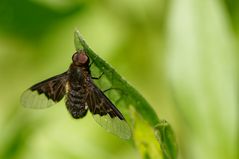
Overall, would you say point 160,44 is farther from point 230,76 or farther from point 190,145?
point 190,145

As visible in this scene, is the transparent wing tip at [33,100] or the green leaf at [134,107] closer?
the green leaf at [134,107]

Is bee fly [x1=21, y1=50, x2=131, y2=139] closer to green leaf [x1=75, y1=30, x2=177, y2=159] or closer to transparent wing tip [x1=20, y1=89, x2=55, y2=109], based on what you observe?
transparent wing tip [x1=20, y1=89, x2=55, y2=109]

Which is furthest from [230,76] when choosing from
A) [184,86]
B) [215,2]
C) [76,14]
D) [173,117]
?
[76,14]

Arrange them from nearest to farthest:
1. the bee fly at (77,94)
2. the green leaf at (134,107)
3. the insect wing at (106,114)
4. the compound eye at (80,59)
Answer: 1. the green leaf at (134,107)
2. the insect wing at (106,114)
3. the bee fly at (77,94)
4. the compound eye at (80,59)

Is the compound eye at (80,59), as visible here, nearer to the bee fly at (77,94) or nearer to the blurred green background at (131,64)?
the bee fly at (77,94)

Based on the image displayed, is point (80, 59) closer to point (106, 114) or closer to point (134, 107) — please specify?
point (106, 114)

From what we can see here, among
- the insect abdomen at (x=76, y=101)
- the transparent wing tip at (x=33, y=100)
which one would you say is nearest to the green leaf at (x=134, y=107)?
the insect abdomen at (x=76, y=101)

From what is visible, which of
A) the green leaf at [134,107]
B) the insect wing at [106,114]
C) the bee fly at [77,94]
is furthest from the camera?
the bee fly at [77,94]
